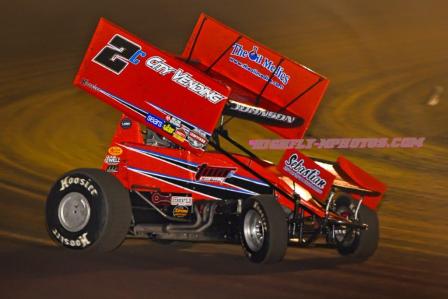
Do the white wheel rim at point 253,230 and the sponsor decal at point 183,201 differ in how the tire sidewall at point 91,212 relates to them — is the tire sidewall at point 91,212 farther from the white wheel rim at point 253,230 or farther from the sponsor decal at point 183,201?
the white wheel rim at point 253,230

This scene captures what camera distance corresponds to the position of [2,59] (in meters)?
21.1

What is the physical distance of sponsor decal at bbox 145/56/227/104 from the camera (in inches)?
353

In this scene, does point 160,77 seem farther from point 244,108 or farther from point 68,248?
point 68,248

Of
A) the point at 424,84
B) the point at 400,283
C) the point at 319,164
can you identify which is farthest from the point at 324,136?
the point at 400,283

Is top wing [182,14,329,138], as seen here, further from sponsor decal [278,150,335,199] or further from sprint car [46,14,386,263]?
sponsor decal [278,150,335,199]

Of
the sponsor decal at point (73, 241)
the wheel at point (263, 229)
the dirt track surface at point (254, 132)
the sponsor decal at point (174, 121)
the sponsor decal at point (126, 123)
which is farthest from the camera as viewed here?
the sponsor decal at point (126, 123)

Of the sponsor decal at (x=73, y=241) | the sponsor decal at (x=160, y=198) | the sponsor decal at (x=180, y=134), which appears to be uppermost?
the sponsor decal at (x=180, y=134)

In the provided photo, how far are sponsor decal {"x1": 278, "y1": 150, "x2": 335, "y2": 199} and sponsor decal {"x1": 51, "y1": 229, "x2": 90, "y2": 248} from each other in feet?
6.56

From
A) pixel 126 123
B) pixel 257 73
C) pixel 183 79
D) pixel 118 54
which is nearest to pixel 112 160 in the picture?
pixel 126 123

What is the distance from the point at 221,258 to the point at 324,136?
742 centimetres

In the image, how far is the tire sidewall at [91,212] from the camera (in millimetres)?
8789

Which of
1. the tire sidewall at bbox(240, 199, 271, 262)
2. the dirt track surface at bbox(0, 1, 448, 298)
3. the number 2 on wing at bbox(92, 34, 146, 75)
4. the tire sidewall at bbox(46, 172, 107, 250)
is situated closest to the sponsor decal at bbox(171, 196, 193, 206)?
the dirt track surface at bbox(0, 1, 448, 298)

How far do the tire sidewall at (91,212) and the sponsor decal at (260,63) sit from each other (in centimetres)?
265

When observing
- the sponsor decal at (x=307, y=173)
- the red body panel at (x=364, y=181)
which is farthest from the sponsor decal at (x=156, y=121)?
the red body panel at (x=364, y=181)
